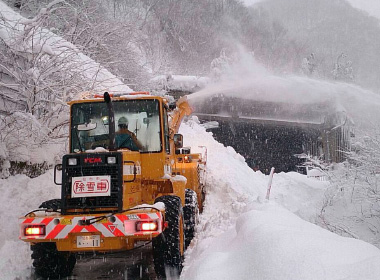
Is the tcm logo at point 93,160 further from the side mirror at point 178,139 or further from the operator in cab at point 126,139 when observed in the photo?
the side mirror at point 178,139

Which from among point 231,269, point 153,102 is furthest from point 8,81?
point 231,269

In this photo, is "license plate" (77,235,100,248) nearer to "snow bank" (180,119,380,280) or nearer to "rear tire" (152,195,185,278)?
"rear tire" (152,195,185,278)

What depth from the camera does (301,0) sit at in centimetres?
10562

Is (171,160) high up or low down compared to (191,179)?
up

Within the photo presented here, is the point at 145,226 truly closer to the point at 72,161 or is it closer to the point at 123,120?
the point at 72,161

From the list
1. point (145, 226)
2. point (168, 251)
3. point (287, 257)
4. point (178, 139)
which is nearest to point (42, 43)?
point (178, 139)

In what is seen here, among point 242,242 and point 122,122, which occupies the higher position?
point 122,122

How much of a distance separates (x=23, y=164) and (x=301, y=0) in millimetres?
110394

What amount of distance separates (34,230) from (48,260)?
892 millimetres

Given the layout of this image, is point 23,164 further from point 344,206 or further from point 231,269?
point 344,206

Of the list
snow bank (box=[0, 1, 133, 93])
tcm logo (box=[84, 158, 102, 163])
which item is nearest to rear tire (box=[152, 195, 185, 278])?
tcm logo (box=[84, 158, 102, 163])

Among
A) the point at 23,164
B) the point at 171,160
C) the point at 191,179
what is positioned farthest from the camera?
the point at 191,179

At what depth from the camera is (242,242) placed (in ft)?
16.5

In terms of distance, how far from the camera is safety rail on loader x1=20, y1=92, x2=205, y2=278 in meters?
4.82
